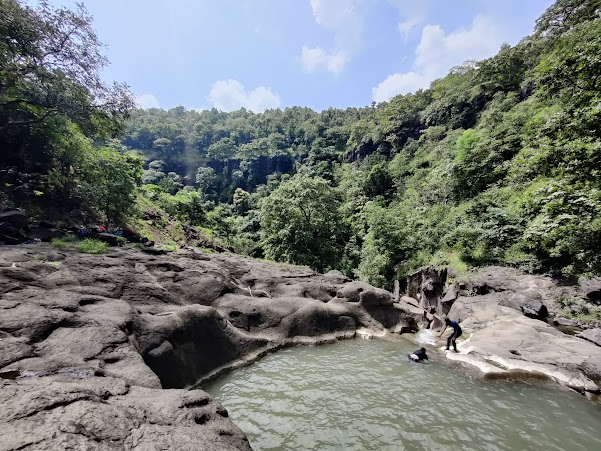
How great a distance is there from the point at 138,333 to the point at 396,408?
7031 millimetres

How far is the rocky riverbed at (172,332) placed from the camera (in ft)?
11.5

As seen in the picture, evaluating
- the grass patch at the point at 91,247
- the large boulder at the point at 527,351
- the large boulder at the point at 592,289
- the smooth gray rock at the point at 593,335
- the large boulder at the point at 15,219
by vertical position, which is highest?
the large boulder at the point at 592,289

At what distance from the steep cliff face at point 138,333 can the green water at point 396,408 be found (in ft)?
5.75

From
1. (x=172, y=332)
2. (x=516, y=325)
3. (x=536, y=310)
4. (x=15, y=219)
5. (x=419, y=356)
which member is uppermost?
(x=15, y=219)

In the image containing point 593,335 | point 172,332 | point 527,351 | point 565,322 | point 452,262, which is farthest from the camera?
point 452,262

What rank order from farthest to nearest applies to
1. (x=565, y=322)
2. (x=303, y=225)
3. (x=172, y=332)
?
(x=303, y=225)
(x=565, y=322)
(x=172, y=332)

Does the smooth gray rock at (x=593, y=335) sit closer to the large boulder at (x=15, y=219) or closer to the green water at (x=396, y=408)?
the green water at (x=396, y=408)

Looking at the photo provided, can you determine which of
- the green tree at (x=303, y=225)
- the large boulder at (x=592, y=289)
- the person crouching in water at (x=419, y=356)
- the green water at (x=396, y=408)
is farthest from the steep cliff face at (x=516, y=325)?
the green tree at (x=303, y=225)

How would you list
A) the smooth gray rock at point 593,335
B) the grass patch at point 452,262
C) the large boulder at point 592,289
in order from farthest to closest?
1. the grass patch at point 452,262
2. the large boulder at point 592,289
3. the smooth gray rock at point 593,335

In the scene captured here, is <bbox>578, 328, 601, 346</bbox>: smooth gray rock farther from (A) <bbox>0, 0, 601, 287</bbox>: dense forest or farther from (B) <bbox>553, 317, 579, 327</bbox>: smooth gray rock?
(A) <bbox>0, 0, 601, 287</bbox>: dense forest

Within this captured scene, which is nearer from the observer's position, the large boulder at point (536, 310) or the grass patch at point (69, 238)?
the grass patch at point (69, 238)

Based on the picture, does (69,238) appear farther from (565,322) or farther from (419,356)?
(565,322)

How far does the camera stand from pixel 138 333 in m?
7.34

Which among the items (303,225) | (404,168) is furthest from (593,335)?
(404,168)
